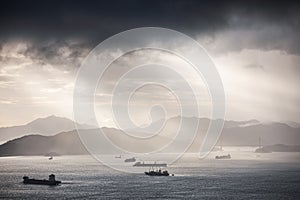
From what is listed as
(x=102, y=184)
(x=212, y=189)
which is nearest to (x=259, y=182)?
(x=212, y=189)

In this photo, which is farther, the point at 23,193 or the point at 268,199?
the point at 23,193

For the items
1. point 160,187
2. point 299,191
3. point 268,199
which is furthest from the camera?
point 160,187

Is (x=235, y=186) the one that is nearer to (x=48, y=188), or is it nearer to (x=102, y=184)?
(x=102, y=184)

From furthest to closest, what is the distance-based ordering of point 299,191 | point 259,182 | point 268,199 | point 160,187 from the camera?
point 259,182
point 160,187
point 299,191
point 268,199

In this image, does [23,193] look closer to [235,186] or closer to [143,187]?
[143,187]

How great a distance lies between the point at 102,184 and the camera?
160 m

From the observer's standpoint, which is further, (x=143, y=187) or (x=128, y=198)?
(x=143, y=187)

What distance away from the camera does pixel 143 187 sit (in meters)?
151

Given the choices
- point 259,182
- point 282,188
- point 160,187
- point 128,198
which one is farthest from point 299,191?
point 128,198

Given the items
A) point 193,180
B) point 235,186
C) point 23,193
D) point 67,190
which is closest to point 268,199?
point 235,186

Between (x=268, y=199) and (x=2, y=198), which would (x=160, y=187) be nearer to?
(x=268, y=199)

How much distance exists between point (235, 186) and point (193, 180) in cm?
2388

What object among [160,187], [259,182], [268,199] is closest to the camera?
[268,199]

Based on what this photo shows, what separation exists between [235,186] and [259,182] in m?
18.0
